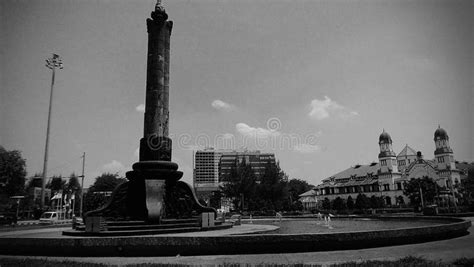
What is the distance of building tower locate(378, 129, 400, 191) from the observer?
8519 cm

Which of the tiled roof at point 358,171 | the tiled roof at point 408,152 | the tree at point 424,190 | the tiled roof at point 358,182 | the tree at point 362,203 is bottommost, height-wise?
the tree at point 362,203

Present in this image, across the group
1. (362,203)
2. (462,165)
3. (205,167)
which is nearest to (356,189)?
(362,203)

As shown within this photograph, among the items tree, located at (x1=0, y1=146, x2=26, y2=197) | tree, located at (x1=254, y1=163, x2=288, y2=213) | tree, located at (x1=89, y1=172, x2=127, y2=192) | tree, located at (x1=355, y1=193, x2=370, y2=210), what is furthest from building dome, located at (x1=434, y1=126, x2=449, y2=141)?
tree, located at (x1=0, y1=146, x2=26, y2=197)

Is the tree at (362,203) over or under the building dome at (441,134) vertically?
under

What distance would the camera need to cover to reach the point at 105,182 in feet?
296

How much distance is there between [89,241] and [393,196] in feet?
285

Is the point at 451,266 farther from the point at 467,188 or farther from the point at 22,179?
the point at 467,188

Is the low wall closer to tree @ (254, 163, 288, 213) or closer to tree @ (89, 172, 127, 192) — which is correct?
tree @ (254, 163, 288, 213)

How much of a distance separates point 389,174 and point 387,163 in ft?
12.6

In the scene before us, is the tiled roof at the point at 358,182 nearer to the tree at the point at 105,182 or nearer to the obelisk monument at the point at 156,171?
the tree at the point at 105,182

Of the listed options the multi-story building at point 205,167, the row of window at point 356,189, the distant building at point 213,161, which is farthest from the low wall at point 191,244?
the multi-story building at point 205,167

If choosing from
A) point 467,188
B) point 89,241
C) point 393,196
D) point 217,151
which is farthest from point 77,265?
point 217,151

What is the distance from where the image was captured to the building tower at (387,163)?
279 feet

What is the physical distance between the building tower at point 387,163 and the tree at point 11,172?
82.2m
